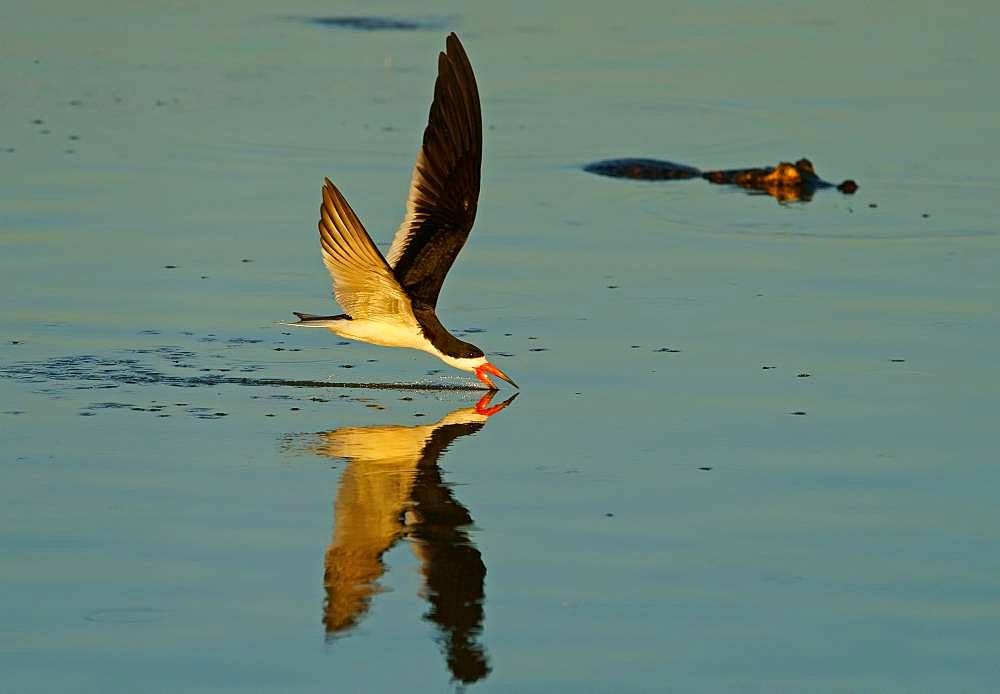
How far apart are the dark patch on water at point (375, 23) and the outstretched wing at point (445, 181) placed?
8935mm

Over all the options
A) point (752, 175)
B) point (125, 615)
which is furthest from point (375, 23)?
point (125, 615)

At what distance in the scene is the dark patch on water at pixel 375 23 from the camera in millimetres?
17125

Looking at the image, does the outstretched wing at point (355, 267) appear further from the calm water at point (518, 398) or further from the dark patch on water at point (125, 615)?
the dark patch on water at point (125, 615)

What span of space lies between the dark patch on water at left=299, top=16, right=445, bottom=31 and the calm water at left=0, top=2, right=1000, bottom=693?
2012mm

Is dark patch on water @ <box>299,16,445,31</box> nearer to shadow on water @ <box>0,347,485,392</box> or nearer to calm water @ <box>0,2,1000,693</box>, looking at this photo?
calm water @ <box>0,2,1000,693</box>

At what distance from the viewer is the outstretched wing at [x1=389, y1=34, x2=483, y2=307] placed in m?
8.24

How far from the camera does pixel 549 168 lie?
12.1m

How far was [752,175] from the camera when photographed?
470 inches

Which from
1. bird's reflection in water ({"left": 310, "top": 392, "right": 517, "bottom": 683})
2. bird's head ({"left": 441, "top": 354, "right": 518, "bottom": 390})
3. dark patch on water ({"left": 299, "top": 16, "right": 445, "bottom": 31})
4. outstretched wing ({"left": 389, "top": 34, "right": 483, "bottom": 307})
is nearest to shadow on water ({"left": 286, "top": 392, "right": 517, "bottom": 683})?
bird's reflection in water ({"left": 310, "top": 392, "right": 517, "bottom": 683})

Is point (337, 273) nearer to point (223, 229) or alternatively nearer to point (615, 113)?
point (223, 229)

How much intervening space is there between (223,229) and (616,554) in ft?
16.6

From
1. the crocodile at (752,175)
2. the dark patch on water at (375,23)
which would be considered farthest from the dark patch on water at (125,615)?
the dark patch on water at (375,23)

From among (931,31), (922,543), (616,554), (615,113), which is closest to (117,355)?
(616,554)

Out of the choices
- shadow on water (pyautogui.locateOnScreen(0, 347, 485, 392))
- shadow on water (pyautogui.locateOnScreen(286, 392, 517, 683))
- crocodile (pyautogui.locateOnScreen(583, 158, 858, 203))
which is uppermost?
crocodile (pyautogui.locateOnScreen(583, 158, 858, 203))
